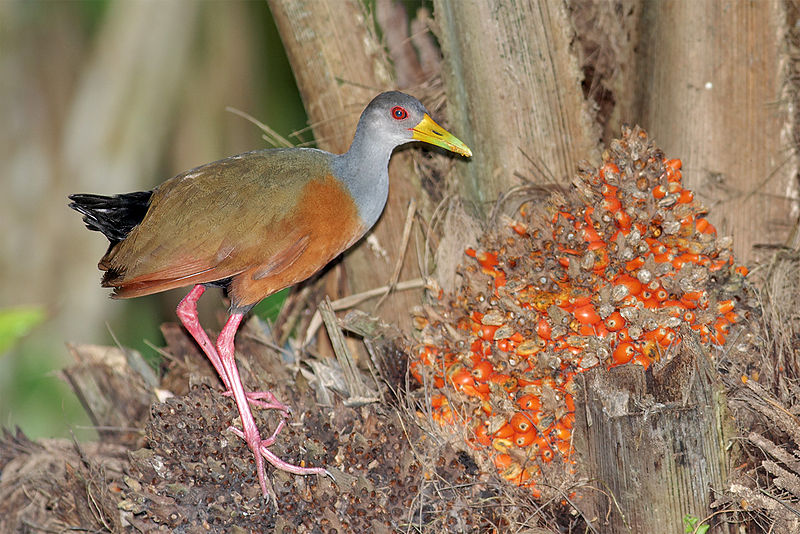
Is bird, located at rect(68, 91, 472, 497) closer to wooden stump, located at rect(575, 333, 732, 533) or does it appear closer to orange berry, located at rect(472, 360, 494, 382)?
orange berry, located at rect(472, 360, 494, 382)

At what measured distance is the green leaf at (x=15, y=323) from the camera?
3.59 meters

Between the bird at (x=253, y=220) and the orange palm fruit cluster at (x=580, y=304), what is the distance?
1.40 feet

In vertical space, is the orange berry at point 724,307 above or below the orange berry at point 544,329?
below

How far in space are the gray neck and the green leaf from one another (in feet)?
7.34

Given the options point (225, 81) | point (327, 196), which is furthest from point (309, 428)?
point (225, 81)

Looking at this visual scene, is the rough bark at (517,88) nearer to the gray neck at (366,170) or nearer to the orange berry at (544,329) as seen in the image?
the gray neck at (366,170)

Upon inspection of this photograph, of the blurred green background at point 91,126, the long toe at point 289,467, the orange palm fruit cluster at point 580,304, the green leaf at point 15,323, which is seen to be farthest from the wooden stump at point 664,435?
the green leaf at point 15,323

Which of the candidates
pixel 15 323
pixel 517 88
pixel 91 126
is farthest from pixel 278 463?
pixel 91 126

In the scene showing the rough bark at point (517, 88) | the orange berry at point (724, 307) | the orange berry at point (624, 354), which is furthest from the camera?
the rough bark at point (517, 88)

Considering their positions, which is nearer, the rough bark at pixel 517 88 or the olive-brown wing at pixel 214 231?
the olive-brown wing at pixel 214 231

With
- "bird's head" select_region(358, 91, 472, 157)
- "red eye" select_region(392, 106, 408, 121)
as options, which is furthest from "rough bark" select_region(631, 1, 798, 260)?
"red eye" select_region(392, 106, 408, 121)

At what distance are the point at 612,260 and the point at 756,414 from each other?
525mm

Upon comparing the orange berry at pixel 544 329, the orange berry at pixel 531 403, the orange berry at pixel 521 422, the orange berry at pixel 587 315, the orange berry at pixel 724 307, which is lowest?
the orange berry at pixel 521 422

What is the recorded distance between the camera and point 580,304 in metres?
1.93
